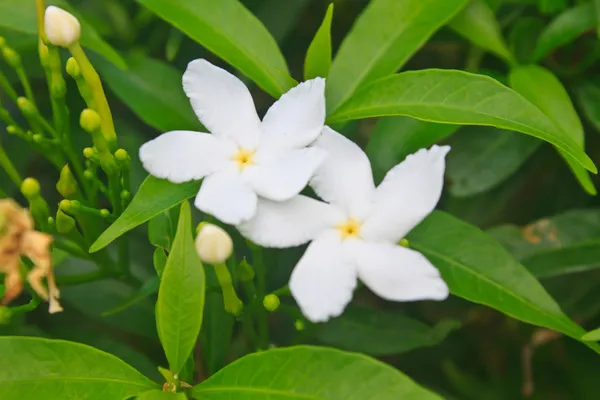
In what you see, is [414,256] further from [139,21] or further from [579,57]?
[139,21]

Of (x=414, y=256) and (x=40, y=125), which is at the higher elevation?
(x=414, y=256)

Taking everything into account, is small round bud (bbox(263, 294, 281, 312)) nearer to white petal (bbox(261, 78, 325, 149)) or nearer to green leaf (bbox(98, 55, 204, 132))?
white petal (bbox(261, 78, 325, 149))

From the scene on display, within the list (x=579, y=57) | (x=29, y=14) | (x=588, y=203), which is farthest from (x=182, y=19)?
(x=588, y=203)

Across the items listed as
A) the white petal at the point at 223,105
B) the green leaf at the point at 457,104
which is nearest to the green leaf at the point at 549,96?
the green leaf at the point at 457,104

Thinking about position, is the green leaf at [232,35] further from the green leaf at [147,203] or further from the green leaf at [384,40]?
the green leaf at [147,203]

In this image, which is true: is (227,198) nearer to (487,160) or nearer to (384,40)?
(384,40)

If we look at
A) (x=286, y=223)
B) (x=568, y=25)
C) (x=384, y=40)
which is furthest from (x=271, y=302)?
(x=568, y=25)
